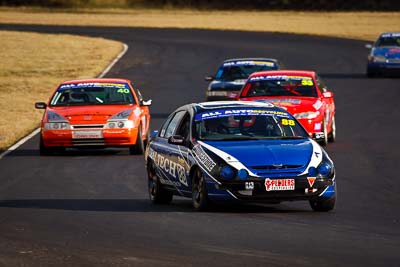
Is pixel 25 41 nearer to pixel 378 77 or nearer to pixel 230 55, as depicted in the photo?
pixel 230 55

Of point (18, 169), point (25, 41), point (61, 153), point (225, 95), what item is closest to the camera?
point (18, 169)

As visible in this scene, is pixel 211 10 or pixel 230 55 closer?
pixel 230 55

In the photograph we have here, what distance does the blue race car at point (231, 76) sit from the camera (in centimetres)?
3316

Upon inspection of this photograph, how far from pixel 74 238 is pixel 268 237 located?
1756 millimetres

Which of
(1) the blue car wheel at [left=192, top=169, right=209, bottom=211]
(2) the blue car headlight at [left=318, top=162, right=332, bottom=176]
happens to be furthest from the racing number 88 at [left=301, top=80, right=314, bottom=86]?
(2) the blue car headlight at [left=318, top=162, right=332, bottom=176]

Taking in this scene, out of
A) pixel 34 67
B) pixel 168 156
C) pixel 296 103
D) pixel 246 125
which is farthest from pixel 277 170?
pixel 34 67

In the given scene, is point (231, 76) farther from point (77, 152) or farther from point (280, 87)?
A: point (77, 152)

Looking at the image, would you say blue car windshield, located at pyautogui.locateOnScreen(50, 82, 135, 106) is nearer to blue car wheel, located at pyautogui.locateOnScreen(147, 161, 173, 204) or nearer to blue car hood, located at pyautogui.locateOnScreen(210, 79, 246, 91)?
blue car hood, located at pyautogui.locateOnScreen(210, 79, 246, 91)

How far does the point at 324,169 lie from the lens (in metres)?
14.4

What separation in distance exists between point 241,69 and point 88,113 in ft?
35.4

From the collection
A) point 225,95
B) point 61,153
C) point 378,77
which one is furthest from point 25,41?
point 61,153

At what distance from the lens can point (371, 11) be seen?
278 ft

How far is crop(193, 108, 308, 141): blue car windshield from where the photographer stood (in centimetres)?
1537

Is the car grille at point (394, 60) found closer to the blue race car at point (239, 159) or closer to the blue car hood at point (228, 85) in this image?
the blue car hood at point (228, 85)
